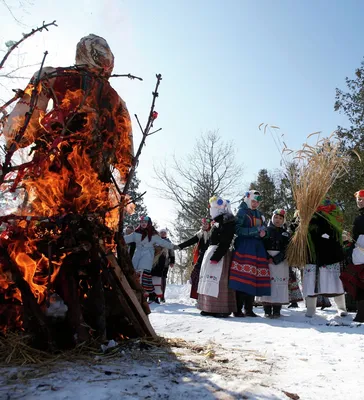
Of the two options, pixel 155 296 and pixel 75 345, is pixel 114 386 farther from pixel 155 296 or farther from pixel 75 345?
pixel 155 296

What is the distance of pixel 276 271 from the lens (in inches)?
263

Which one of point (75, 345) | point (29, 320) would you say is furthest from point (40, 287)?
point (75, 345)

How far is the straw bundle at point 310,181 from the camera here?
6008mm

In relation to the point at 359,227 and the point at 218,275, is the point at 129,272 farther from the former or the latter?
the point at 359,227

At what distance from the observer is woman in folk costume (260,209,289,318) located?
257 inches

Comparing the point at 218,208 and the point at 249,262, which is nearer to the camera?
the point at 249,262

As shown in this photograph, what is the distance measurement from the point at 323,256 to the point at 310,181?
3.95 feet

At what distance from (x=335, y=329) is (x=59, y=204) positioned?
3.83m

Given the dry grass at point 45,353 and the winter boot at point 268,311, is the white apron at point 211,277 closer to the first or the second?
the winter boot at point 268,311

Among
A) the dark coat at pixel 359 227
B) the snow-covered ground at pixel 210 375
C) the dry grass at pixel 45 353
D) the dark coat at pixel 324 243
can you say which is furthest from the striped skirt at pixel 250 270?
the dry grass at pixel 45 353

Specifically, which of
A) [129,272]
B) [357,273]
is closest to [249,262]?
[357,273]

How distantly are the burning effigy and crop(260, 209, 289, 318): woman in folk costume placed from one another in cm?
388

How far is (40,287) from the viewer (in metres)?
2.66

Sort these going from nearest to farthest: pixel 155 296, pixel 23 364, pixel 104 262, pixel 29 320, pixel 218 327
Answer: pixel 23 364
pixel 29 320
pixel 104 262
pixel 218 327
pixel 155 296
